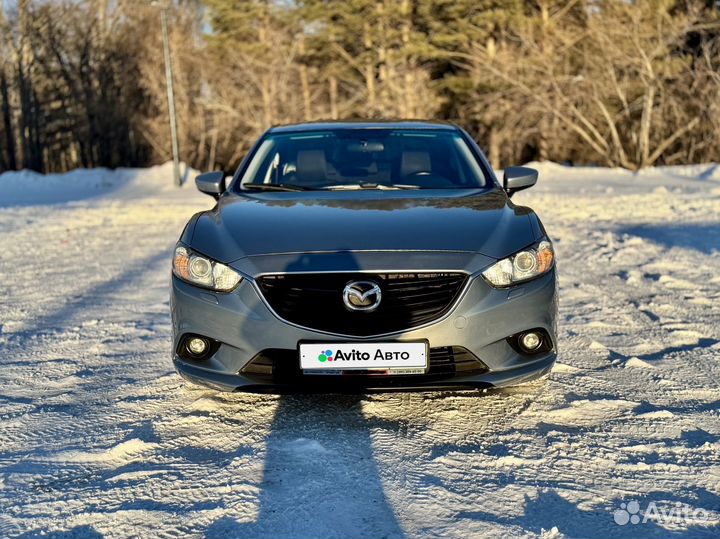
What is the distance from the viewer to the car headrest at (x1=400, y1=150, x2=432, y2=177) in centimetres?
494

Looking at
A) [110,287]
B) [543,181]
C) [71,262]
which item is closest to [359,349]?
[110,287]

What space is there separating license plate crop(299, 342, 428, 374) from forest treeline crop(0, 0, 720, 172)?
77.1ft

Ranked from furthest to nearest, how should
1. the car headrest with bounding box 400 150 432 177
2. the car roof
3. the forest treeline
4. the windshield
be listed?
the forest treeline
the car roof
the car headrest with bounding box 400 150 432 177
the windshield

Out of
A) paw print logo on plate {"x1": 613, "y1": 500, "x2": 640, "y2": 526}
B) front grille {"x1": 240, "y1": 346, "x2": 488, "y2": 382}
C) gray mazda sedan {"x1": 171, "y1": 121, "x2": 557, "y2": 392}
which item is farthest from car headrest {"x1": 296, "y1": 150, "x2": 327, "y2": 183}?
paw print logo on plate {"x1": 613, "y1": 500, "x2": 640, "y2": 526}

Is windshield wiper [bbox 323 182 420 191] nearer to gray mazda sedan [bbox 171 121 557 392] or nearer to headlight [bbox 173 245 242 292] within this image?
gray mazda sedan [bbox 171 121 557 392]

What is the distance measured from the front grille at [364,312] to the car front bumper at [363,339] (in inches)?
1.5

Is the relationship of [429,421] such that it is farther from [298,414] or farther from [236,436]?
[236,436]

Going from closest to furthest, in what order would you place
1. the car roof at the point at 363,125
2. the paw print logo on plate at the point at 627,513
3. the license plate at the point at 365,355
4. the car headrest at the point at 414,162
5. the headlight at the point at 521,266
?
the paw print logo on plate at the point at 627,513 < the license plate at the point at 365,355 < the headlight at the point at 521,266 < the car headrest at the point at 414,162 < the car roof at the point at 363,125

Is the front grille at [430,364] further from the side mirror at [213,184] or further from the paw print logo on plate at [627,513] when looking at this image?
the side mirror at [213,184]

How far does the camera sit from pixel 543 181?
20578 mm

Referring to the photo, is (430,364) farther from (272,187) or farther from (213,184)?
(213,184)

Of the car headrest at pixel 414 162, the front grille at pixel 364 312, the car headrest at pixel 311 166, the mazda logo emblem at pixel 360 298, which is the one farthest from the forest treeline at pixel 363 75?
the mazda logo emblem at pixel 360 298

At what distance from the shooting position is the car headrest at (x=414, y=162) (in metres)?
4.94

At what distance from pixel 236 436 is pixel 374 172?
7.14ft
